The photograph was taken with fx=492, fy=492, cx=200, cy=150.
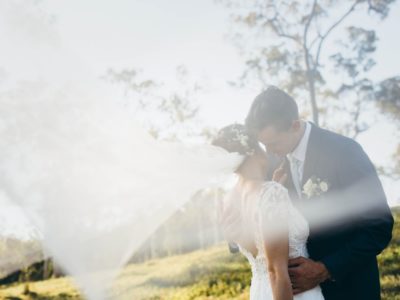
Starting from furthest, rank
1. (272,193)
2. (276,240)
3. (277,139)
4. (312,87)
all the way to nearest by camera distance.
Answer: (312,87) < (277,139) < (272,193) < (276,240)

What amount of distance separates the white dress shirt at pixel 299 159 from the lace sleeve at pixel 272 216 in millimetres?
833

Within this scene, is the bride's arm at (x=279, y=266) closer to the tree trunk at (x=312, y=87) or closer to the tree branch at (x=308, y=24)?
the tree trunk at (x=312, y=87)

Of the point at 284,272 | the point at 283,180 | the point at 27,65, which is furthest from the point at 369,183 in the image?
the point at 27,65

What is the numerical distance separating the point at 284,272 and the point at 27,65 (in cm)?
331

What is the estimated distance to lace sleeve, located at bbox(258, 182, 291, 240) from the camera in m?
3.08

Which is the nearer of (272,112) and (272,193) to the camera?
(272,193)

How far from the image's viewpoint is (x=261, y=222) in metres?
3.09

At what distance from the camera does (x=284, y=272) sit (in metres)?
3.08

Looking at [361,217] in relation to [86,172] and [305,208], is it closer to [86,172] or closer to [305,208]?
[305,208]

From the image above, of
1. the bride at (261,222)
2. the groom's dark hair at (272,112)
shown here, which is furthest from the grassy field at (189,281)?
the groom's dark hair at (272,112)

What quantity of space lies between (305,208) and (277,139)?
59 centimetres

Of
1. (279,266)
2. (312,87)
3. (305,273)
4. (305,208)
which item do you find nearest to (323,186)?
(305,208)

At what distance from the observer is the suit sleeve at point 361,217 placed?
3.50 metres

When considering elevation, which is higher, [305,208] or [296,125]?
[296,125]
